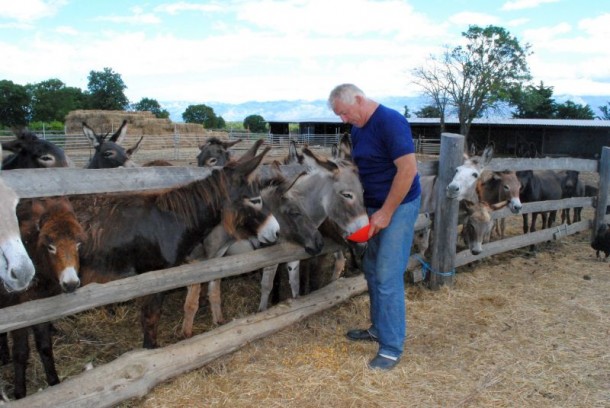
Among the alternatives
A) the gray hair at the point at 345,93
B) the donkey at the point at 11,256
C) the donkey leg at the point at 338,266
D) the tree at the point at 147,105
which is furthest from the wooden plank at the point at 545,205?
the tree at the point at 147,105

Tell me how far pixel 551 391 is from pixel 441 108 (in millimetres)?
47683

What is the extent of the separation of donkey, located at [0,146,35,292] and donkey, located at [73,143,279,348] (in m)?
1.32

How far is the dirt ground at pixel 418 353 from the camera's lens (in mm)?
3596

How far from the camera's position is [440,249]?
239 inches

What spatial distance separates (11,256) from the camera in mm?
2449

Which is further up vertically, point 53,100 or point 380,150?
point 53,100

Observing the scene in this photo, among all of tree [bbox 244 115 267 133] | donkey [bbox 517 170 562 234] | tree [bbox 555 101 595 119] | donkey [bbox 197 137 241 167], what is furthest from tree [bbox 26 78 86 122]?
tree [bbox 555 101 595 119]

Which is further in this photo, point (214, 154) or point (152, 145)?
point (152, 145)

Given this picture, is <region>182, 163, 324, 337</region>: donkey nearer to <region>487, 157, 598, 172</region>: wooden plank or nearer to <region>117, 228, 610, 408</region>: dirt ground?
<region>117, 228, 610, 408</region>: dirt ground

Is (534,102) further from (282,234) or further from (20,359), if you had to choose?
(20,359)

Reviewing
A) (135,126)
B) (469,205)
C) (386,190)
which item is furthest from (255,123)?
(386,190)

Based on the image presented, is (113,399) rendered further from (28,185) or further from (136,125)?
(136,125)

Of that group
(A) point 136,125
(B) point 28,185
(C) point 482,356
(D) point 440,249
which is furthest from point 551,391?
(A) point 136,125

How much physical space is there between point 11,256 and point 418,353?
3.50 m
